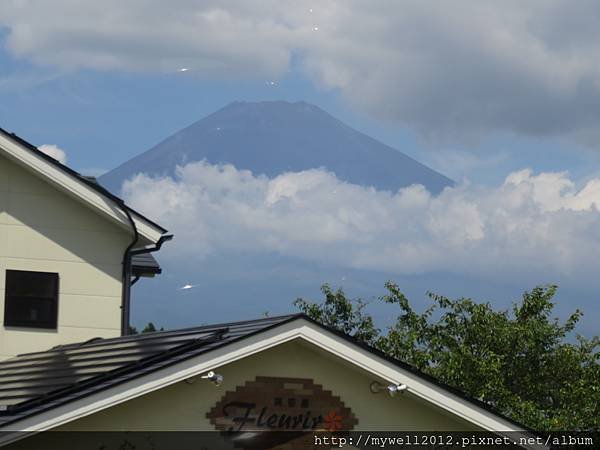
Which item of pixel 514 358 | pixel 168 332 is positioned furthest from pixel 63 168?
pixel 514 358

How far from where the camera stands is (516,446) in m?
16.3

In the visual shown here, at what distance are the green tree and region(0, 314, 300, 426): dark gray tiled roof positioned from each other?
1092 centimetres

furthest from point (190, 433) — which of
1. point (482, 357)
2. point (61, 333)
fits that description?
point (482, 357)

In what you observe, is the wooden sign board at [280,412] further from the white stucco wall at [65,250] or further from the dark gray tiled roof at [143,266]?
the dark gray tiled roof at [143,266]

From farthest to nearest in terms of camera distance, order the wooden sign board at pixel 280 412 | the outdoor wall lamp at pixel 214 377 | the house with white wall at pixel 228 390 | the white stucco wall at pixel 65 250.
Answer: the white stucco wall at pixel 65 250, the wooden sign board at pixel 280 412, the outdoor wall lamp at pixel 214 377, the house with white wall at pixel 228 390

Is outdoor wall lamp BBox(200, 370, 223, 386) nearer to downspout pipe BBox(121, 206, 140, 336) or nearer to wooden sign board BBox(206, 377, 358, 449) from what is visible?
wooden sign board BBox(206, 377, 358, 449)

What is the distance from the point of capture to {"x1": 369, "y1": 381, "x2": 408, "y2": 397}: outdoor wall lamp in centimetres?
1519

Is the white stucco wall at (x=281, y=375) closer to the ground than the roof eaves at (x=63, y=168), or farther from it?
closer to the ground

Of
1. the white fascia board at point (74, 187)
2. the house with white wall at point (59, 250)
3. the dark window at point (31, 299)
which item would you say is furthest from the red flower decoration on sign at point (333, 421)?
the dark window at point (31, 299)

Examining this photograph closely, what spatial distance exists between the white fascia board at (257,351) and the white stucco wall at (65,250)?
6.48m

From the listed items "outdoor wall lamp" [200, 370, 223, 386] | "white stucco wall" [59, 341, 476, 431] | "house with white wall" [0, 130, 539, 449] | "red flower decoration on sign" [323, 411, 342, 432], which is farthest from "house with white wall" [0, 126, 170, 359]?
"outdoor wall lamp" [200, 370, 223, 386]

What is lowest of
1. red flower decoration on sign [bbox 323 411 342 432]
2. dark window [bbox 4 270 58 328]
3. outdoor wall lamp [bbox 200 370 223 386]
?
red flower decoration on sign [bbox 323 411 342 432]

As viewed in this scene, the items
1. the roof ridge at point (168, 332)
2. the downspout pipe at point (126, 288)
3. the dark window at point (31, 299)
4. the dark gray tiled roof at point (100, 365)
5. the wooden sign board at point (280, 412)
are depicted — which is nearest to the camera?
the dark gray tiled roof at point (100, 365)

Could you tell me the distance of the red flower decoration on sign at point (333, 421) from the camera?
1546 centimetres
